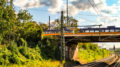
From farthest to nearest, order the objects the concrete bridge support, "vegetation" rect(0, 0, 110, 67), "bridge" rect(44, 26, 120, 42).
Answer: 1. the concrete bridge support
2. "bridge" rect(44, 26, 120, 42)
3. "vegetation" rect(0, 0, 110, 67)

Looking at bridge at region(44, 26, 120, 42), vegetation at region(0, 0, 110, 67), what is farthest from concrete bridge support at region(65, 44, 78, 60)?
vegetation at region(0, 0, 110, 67)

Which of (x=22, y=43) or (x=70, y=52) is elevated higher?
(x=22, y=43)

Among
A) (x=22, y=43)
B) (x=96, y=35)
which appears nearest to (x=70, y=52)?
(x=96, y=35)

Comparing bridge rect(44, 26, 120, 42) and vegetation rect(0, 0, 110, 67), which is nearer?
vegetation rect(0, 0, 110, 67)

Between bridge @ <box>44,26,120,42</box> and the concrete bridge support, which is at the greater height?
bridge @ <box>44,26,120,42</box>

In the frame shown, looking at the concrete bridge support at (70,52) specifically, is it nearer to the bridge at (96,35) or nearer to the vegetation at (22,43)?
the bridge at (96,35)

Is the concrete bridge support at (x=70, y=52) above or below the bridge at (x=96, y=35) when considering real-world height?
below

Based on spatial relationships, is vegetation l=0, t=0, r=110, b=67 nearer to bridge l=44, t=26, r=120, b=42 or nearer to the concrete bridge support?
bridge l=44, t=26, r=120, b=42

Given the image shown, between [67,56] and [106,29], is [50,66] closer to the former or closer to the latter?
[67,56]

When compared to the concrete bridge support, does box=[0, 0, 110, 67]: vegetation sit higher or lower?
higher

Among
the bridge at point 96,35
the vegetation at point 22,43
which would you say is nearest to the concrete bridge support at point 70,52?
the bridge at point 96,35

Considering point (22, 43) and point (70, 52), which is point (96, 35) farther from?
point (22, 43)

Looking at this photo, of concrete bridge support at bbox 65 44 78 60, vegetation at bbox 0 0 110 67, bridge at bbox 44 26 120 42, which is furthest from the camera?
concrete bridge support at bbox 65 44 78 60

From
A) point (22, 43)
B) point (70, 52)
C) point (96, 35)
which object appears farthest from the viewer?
point (70, 52)
